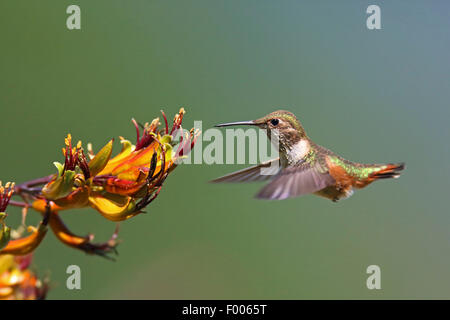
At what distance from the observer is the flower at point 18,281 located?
2068 mm

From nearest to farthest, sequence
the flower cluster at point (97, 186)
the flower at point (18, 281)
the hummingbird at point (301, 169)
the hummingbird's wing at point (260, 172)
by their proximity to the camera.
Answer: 1. the flower cluster at point (97, 186)
2. the flower at point (18, 281)
3. the hummingbird at point (301, 169)
4. the hummingbird's wing at point (260, 172)

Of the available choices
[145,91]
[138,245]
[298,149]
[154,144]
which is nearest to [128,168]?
[154,144]

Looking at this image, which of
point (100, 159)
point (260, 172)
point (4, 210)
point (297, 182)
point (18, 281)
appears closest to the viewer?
point (4, 210)

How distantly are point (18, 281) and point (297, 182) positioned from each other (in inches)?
49.1

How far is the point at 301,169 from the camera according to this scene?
2.48 m

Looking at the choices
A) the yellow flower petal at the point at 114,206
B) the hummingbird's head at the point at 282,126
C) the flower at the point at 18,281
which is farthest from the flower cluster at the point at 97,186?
the hummingbird's head at the point at 282,126

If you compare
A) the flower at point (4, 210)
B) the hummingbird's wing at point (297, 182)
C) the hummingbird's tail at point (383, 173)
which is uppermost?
the hummingbird's tail at point (383, 173)

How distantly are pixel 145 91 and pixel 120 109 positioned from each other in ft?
1.10

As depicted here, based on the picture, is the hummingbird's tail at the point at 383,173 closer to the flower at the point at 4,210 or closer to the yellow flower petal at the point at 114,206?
the yellow flower petal at the point at 114,206

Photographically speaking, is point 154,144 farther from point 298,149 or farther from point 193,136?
point 298,149

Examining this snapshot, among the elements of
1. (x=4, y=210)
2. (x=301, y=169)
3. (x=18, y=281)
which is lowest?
(x=18, y=281)

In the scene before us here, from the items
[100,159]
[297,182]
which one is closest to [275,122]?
[297,182]

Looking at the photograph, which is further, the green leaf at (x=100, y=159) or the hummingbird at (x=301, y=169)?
the hummingbird at (x=301, y=169)

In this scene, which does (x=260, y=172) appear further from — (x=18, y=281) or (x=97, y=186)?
(x=18, y=281)
